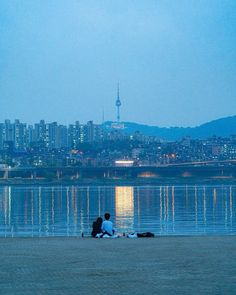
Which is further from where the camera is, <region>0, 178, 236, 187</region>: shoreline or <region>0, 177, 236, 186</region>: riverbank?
<region>0, 177, 236, 186</region>: riverbank

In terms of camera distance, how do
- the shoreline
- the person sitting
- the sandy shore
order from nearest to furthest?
the sandy shore, the person sitting, the shoreline

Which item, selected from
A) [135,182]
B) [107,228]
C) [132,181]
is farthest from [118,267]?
[132,181]

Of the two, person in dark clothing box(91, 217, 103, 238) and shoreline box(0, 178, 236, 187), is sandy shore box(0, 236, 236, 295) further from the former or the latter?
shoreline box(0, 178, 236, 187)

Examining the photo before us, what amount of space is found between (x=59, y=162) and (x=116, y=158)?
19.1m

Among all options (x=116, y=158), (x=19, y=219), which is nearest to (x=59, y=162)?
(x=116, y=158)

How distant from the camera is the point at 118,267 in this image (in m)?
10.1

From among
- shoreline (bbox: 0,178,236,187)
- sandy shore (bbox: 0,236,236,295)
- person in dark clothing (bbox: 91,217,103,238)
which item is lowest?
sandy shore (bbox: 0,236,236,295)

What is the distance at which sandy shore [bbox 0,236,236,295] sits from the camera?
8.35m

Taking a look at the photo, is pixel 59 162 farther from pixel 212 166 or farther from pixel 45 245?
pixel 45 245

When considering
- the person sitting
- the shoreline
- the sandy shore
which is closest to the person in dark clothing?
the person sitting

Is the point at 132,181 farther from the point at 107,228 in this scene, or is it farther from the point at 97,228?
the point at 107,228

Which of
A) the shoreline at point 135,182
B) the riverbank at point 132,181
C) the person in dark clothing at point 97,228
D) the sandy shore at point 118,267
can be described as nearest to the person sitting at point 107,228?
the person in dark clothing at point 97,228

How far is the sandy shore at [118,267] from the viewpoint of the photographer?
8352mm

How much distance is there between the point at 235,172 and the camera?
14688 centimetres
